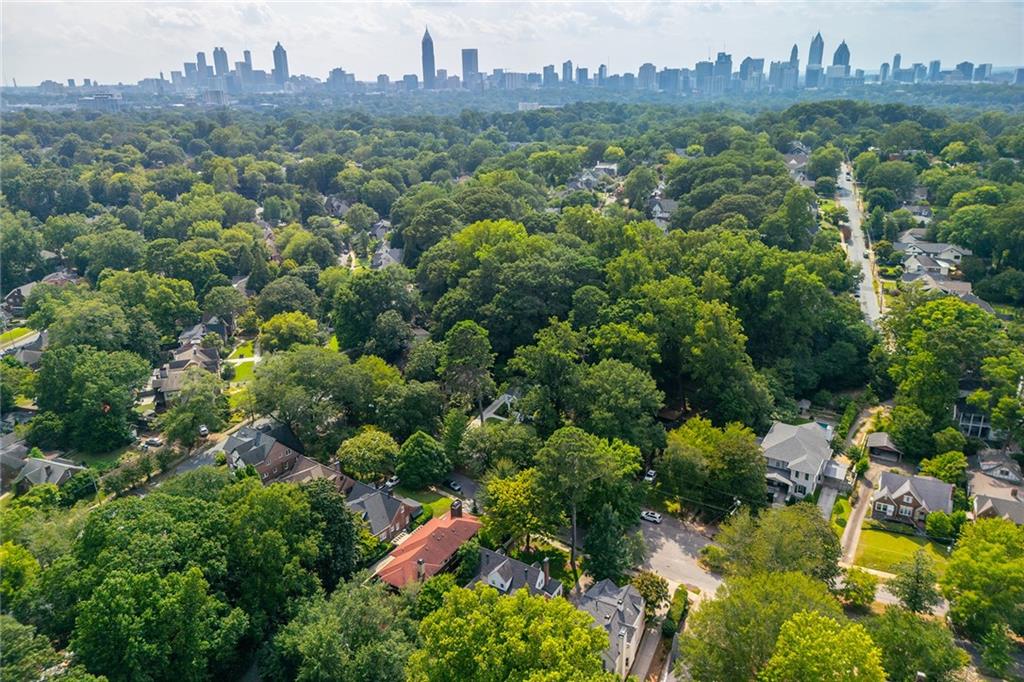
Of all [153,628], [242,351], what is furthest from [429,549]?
[242,351]

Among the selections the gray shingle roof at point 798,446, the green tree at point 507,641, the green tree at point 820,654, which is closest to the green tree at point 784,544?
the green tree at point 820,654

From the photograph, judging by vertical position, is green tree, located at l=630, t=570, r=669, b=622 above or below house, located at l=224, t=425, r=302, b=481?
below

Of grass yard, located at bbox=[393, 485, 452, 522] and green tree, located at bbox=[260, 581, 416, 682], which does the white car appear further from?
green tree, located at bbox=[260, 581, 416, 682]

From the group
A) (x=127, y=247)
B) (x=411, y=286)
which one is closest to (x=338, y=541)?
(x=411, y=286)

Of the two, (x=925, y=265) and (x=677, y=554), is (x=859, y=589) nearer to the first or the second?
(x=677, y=554)

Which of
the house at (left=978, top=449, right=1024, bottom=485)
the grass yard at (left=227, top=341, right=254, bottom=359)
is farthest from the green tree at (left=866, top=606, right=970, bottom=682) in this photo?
the grass yard at (left=227, top=341, right=254, bottom=359)

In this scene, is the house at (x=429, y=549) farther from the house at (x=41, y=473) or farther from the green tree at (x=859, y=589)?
the house at (x=41, y=473)
